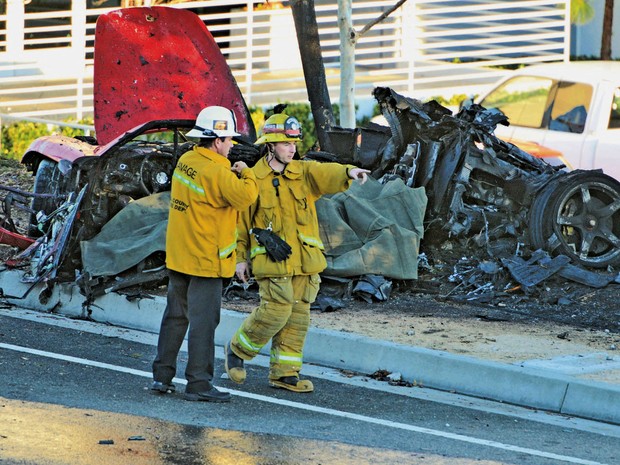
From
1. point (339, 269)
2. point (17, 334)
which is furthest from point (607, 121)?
point (17, 334)

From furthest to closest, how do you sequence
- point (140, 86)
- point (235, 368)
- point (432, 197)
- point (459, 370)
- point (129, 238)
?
point (140, 86) → point (432, 197) → point (129, 238) → point (459, 370) → point (235, 368)

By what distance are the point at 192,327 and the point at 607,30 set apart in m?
18.7

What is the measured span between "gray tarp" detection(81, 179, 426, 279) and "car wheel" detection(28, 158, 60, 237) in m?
1.48

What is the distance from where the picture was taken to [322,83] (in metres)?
14.2

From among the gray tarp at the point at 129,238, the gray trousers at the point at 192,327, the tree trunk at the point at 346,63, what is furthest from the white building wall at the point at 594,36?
the gray trousers at the point at 192,327

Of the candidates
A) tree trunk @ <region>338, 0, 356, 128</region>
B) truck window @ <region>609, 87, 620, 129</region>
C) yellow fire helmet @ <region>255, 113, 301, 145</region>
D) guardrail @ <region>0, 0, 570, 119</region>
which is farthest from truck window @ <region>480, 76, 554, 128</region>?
yellow fire helmet @ <region>255, 113, 301, 145</region>

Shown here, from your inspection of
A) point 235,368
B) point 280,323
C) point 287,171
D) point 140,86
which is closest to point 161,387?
point 235,368

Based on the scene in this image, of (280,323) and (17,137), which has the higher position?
(17,137)

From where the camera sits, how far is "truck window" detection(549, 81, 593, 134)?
14852 mm

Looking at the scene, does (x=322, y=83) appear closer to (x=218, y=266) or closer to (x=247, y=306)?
(x=247, y=306)

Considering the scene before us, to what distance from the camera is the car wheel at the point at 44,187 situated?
478 inches

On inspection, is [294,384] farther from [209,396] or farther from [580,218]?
[580,218]

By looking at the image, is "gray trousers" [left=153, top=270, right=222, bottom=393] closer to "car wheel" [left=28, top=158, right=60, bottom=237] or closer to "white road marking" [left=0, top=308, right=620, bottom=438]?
"white road marking" [left=0, top=308, right=620, bottom=438]

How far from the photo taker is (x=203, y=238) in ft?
25.1
